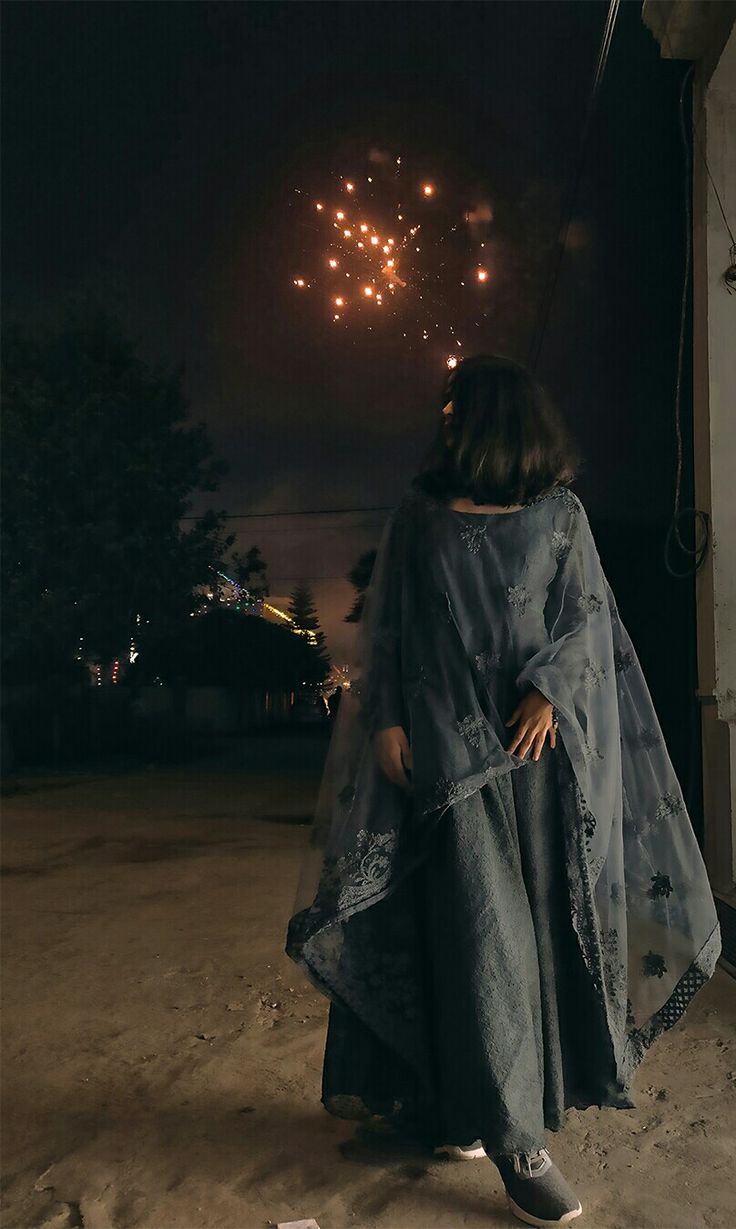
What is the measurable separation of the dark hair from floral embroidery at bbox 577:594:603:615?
241 millimetres

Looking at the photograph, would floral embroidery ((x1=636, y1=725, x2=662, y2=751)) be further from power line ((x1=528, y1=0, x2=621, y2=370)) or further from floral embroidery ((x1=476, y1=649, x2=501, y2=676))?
power line ((x1=528, y1=0, x2=621, y2=370))

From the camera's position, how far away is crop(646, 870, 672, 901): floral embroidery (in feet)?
6.82

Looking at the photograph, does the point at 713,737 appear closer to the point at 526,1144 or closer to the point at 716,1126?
the point at 716,1126

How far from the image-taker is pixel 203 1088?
2.47m

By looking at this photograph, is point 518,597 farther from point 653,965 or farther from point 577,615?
point 653,965

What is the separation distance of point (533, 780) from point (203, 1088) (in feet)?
4.21

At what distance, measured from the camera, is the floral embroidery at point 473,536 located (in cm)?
197

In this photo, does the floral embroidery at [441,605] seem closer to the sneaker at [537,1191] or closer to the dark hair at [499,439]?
the dark hair at [499,439]

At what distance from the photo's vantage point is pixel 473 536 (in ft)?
6.49

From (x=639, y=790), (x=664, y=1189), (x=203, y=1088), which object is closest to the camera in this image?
(x=664, y=1189)

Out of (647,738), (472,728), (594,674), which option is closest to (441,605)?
(472,728)

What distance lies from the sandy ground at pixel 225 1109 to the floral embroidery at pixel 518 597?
1.16m

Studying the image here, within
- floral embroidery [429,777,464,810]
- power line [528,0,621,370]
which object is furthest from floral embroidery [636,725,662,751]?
power line [528,0,621,370]

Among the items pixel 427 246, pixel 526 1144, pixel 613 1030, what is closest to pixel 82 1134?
pixel 526 1144
